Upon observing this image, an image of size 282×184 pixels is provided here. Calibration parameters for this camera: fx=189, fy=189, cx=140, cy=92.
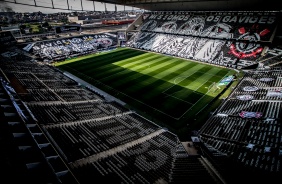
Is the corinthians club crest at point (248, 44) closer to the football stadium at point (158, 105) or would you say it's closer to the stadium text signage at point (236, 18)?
the football stadium at point (158, 105)

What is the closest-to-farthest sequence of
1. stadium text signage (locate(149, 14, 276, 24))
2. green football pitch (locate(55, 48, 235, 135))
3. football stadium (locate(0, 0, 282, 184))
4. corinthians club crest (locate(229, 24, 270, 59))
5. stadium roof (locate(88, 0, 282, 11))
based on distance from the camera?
1. football stadium (locate(0, 0, 282, 184))
2. green football pitch (locate(55, 48, 235, 135))
3. stadium roof (locate(88, 0, 282, 11))
4. corinthians club crest (locate(229, 24, 270, 59))
5. stadium text signage (locate(149, 14, 276, 24))

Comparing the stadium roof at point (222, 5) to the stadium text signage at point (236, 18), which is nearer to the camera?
the stadium roof at point (222, 5)

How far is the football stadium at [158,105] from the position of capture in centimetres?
1012

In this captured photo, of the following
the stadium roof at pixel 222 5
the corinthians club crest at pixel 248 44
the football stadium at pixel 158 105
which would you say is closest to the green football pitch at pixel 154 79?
the football stadium at pixel 158 105

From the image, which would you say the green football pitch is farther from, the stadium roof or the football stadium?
the stadium roof

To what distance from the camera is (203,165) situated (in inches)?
461

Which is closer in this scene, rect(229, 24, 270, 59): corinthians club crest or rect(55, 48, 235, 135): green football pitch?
rect(55, 48, 235, 135): green football pitch

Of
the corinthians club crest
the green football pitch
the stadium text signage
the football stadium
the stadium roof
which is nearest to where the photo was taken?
the football stadium

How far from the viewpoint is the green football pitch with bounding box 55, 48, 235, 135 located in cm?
2135

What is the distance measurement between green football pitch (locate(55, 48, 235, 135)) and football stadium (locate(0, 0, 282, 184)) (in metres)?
0.17

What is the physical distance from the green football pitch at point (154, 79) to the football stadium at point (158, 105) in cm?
17

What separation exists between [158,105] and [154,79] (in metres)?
7.40

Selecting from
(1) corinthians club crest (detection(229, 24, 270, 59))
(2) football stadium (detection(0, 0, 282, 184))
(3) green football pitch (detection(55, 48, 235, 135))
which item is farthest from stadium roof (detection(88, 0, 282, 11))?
(3) green football pitch (detection(55, 48, 235, 135))

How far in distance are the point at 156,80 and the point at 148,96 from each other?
5.05 meters
